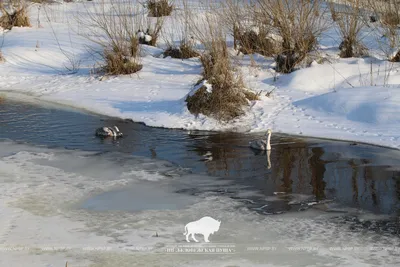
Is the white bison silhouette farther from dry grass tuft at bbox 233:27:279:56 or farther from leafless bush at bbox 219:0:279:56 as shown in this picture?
dry grass tuft at bbox 233:27:279:56

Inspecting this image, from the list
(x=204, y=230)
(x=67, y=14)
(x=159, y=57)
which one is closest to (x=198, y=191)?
(x=204, y=230)

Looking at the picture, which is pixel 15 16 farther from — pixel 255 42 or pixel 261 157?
pixel 261 157

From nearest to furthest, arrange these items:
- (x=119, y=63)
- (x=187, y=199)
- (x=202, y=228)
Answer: (x=202, y=228)
(x=187, y=199)
(x=119, y=63)

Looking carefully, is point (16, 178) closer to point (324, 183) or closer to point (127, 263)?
point (127, 263)

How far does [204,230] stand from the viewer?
526 cm

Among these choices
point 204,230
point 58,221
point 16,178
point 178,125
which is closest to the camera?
point 204,230

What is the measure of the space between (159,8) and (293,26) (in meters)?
3.84

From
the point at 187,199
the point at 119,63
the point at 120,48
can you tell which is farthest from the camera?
the point at 120,48

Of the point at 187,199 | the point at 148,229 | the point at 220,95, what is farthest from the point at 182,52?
the point at 148,229

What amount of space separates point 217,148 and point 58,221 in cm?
282

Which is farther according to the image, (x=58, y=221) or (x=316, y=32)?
(x=316, y=32)

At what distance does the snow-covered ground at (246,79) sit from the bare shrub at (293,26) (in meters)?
0.31

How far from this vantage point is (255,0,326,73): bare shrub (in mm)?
10844

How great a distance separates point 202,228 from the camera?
5.28m
